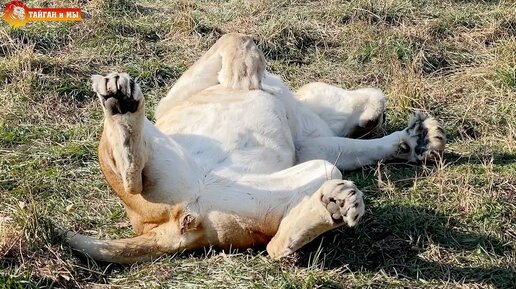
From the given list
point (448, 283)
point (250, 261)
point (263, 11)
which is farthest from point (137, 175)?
point (263, 11)

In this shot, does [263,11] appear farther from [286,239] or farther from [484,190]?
[286,239]

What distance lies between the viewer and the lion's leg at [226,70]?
487 centimetres

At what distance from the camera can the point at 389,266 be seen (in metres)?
3.95

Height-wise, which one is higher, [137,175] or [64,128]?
[137,175]

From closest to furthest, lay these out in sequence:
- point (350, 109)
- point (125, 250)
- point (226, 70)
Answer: point (125, 250) < point (226, 70) < point (350, 109)

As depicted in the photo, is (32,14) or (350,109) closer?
(350,109)

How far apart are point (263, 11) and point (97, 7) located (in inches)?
59.9

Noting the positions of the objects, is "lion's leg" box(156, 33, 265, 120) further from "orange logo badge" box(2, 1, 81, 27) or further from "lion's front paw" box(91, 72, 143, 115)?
"orange logo badge" box(2, 1, 81, 27)

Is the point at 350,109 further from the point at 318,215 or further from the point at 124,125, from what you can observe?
the point at 124,125

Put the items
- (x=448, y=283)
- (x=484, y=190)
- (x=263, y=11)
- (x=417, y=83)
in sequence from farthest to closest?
(x=263, y=11), (x=417, y=83), (x=484, y=190), (x=448, y=283)

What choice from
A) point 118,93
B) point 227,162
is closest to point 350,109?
point 227,162

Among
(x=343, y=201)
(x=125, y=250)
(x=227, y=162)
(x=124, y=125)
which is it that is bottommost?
(x=125, y=250)

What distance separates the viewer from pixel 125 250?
3.97 metres

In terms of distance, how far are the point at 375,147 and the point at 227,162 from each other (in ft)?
3.98
